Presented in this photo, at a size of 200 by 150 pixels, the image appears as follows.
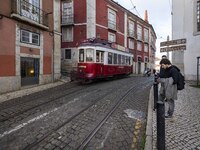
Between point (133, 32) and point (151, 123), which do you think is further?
point (133, 32)

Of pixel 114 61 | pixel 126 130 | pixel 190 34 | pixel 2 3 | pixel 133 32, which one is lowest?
pixel 126 130

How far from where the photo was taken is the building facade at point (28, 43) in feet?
42.9

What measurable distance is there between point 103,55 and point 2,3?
781cm

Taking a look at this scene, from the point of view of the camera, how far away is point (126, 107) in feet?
26.3

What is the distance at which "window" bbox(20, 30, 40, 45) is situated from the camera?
14714mm

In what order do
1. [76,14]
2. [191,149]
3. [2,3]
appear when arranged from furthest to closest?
[76,14]
[2,3]
[191,149]

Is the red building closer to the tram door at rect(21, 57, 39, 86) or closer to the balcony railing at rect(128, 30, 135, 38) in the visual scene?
the balcony railing at rect(128, 30, 135, 38)

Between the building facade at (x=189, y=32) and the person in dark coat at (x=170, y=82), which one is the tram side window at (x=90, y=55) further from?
the person in dark coat at (x=170, y=82)

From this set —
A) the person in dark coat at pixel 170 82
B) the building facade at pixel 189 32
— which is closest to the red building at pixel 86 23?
the building facade at pixel 189 32

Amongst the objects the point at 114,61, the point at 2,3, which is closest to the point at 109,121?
the point at 2,3

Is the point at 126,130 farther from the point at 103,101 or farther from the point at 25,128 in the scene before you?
the point at 103,101

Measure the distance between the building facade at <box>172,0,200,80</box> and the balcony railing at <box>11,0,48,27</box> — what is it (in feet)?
35.8

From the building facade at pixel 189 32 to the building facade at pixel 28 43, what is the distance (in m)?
10.4

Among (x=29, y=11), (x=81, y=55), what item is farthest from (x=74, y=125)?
(x=29, y=11)
